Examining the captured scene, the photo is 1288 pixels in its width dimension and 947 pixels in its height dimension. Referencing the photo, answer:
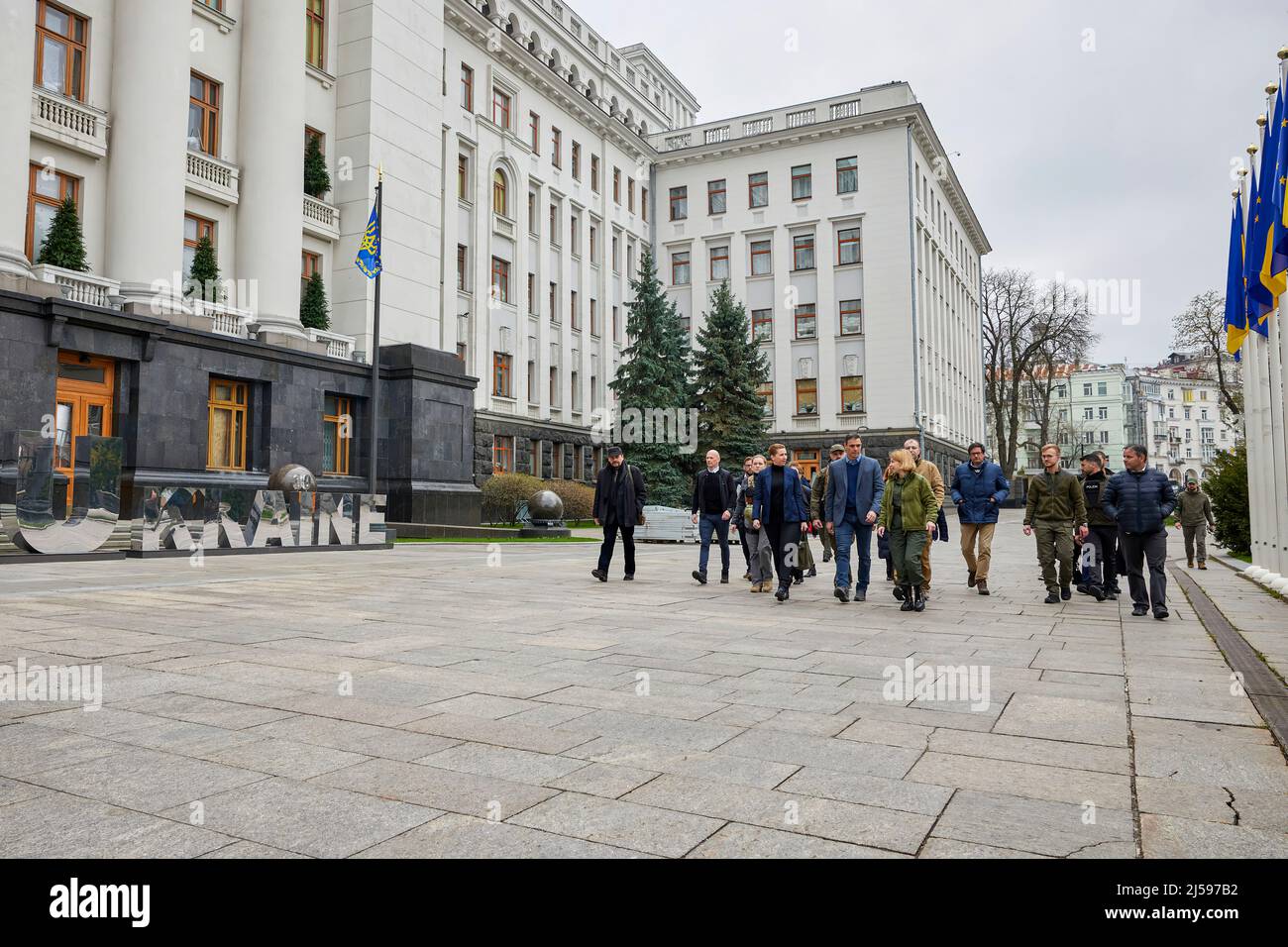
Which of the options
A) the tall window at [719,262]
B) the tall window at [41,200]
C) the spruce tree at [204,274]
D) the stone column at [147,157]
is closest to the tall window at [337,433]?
the spruce tree at [204,274]

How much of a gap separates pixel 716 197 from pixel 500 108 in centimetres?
1622

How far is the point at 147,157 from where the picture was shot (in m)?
22.8

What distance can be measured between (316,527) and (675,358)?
22145 mm

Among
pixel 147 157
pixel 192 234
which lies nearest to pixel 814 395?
pixel 192 234

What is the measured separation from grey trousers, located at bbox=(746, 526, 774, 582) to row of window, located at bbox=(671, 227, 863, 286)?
39.9 metres

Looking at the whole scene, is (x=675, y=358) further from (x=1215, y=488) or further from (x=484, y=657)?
(x=484, y=657)

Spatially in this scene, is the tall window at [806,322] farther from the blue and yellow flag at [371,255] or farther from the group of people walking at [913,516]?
the group of people walking at [913,516]

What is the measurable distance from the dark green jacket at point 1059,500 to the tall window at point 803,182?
41923 millimetres

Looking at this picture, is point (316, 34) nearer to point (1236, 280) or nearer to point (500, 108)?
point (500, 108)

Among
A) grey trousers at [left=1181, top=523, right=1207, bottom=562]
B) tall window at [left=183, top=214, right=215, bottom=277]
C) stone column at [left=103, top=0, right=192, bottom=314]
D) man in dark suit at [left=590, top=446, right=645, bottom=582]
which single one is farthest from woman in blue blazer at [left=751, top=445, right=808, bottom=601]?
tall window at [left=183, top=214, right=215, bottom=277]

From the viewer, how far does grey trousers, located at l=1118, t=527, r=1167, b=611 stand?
9602mm
